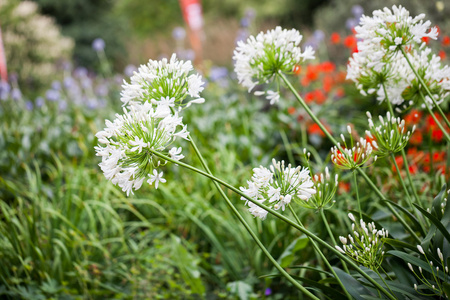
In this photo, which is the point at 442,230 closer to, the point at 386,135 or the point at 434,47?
the point at 386,135

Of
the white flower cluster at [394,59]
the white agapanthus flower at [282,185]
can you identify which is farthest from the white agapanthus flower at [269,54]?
the white agapanthus flower at [282,185]

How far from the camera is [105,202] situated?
294 centimetres

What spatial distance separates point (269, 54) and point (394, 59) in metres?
0.49

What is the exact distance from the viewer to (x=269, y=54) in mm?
1501

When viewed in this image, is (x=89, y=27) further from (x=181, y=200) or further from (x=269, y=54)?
(x=269, y=54)

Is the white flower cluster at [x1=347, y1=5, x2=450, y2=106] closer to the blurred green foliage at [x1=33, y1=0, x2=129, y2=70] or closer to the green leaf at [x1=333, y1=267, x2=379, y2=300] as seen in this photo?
the green leaf at [x1=333, y1=267, x2=379, y2=300]

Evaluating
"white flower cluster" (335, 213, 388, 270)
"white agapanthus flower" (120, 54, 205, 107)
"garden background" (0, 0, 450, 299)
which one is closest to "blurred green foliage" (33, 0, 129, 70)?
"garden background" (0, 0, 450, 299)

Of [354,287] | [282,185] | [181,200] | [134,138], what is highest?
[134,138]

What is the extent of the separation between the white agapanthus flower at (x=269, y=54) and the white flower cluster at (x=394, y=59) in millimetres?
210

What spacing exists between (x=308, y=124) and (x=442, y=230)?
2.75 m

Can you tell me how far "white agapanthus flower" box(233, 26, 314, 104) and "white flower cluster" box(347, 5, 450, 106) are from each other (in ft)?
0.69

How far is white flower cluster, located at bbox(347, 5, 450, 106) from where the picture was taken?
A: 139cm

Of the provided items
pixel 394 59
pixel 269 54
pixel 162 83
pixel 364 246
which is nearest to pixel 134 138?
pixel 162 83

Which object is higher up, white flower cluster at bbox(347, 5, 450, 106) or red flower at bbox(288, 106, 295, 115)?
red flower at bbox(288, 106, 295, 115)
